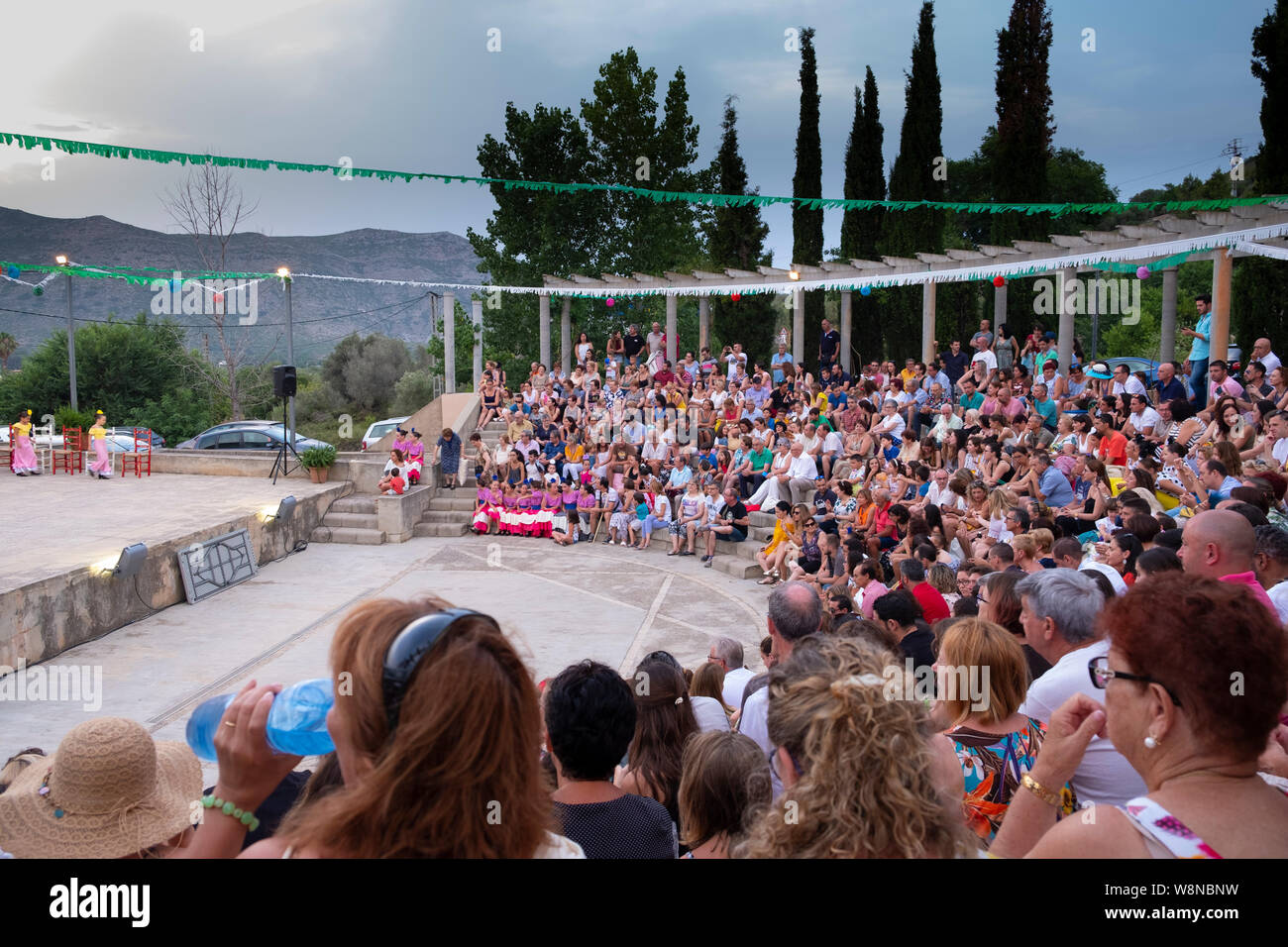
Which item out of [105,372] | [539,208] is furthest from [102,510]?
[105,372]

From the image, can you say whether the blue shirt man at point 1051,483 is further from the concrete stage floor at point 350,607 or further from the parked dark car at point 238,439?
the parked dark car at point 238,439

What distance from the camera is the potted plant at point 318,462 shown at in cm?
1777

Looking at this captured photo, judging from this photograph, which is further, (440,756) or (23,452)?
(23,452)

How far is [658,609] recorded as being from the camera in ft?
38.7

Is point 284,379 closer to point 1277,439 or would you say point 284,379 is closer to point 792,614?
point 792,614

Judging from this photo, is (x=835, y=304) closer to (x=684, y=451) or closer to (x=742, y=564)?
(x=684, y=451)

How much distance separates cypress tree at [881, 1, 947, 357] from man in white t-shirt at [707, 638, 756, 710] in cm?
1919

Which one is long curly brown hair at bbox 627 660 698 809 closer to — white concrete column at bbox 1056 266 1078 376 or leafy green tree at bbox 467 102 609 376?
white concrete column at bbox 1056 266 1078 376

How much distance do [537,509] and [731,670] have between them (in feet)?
37.0

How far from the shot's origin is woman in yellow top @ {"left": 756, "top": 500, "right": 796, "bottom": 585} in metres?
12.4

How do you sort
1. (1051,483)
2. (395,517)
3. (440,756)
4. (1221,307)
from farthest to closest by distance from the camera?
1. (395,517)
2. (1221,307)
3. (1051,483)
4. (440,756)

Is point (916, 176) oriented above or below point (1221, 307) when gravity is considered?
above

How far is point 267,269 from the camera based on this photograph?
77.8 metres

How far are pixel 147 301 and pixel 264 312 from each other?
8.51m
